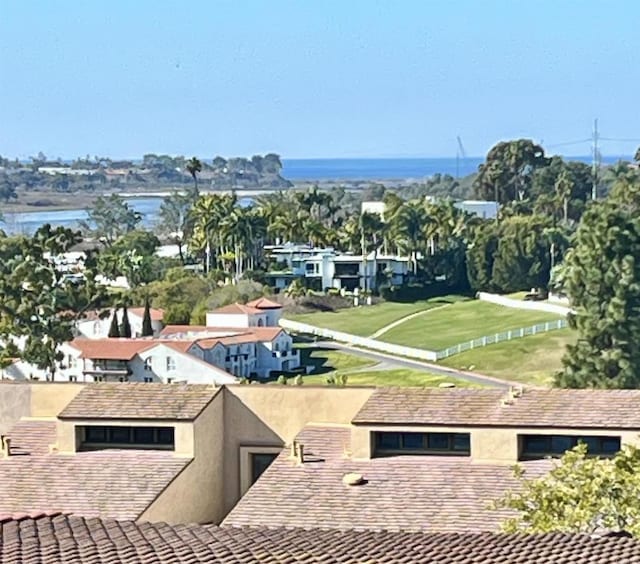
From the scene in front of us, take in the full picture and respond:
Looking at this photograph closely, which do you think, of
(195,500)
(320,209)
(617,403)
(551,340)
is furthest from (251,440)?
(320,209)

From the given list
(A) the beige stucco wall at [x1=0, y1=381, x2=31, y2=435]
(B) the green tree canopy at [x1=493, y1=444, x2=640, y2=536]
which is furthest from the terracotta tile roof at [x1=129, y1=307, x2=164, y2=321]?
(B) the green tree canopy at [x1=493, y1=444, x2=640, y2=536]

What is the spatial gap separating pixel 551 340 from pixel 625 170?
73885mm

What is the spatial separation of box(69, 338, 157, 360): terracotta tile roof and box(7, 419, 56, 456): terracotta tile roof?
196ft

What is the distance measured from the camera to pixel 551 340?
91375mm

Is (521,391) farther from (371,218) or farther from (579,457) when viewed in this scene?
(371,218)

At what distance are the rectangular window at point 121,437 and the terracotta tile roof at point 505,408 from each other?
10.3ft

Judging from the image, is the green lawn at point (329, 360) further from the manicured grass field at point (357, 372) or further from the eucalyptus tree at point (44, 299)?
the eucalyptus tree at point (44, 299)

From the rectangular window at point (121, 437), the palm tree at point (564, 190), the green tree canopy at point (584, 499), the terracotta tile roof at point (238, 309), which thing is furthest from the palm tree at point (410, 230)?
the green tree canopy at point (584, 499)

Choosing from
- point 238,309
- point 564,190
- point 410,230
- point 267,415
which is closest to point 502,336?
point 238,309

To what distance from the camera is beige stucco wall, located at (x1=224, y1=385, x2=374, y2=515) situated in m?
23.9

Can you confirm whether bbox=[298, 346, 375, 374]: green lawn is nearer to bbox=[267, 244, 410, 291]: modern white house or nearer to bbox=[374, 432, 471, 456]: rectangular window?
bbox=[267, 244, 410, 291]: modern white house

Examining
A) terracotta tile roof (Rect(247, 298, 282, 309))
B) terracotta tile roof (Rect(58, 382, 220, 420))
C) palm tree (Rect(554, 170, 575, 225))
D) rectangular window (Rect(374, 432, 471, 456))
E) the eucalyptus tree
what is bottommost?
terracotta tile roof (Rect(247, 298, 282, 309))

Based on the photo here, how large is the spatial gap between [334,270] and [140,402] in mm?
96058

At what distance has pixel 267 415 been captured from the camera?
78.6 ft
